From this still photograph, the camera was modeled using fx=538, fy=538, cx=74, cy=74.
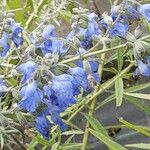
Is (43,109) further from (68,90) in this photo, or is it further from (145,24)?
(145,24)

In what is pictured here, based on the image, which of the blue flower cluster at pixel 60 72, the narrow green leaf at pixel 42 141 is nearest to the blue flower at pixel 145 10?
the blue flower cluster at pixel 60 72

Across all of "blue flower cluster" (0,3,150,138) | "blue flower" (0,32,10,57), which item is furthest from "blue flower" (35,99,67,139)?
"blue flower" (0,32,10,57)

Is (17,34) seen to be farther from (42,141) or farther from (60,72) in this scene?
(42,141)

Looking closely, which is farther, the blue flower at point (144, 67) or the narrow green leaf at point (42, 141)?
the narrow green leaf at point (42, 141)

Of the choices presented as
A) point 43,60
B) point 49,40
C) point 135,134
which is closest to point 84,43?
point 49,40

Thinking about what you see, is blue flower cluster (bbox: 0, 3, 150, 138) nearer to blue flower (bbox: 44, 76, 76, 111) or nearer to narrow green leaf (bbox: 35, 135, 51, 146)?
blue flower (bbox: 44, 76, 76, 111)

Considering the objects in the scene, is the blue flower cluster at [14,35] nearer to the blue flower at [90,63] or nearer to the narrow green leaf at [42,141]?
the blue flower at [90,63]

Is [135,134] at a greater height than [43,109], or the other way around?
[43,109]
